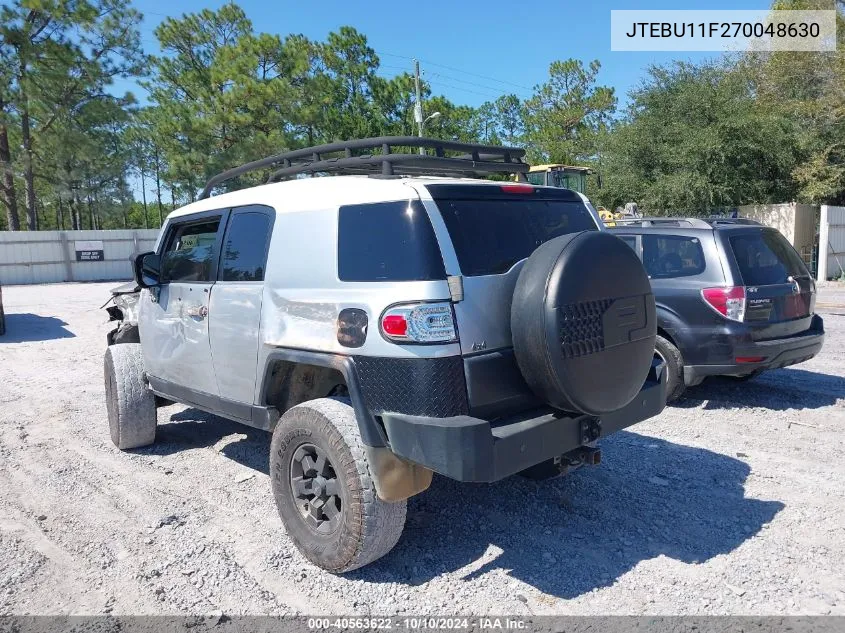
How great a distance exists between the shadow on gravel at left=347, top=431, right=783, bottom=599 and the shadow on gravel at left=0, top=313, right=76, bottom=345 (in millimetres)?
10062

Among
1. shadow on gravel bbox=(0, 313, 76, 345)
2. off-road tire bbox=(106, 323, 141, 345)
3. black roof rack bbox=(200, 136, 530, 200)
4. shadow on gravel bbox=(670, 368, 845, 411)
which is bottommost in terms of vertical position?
shadow on gravel bbox=(670, 368, 845, 411)

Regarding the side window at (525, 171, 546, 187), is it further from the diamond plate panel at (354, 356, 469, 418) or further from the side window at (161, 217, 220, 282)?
the diamond plate panel at (354, 356, 469, 418)

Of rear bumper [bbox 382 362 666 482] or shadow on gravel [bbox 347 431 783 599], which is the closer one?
rear bumper [bbox 382 362 666 482]

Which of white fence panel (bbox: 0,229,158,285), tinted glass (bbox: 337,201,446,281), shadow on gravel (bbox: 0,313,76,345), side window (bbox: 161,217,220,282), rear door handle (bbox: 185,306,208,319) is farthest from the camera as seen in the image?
white fence panel (bbox: 0,229,158,285)

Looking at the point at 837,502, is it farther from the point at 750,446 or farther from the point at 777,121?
the point at 777,121

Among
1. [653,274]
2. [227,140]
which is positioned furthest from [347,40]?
[653,274]

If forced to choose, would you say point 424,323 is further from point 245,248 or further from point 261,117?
point 261,117

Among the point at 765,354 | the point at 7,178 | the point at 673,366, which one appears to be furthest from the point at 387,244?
the point at 7,178

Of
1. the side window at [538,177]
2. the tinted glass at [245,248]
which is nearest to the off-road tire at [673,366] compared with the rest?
the tinted glass at [245,248]

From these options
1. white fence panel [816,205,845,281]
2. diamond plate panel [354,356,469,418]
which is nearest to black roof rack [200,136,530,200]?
diamond plate panel [354,356,469,418]

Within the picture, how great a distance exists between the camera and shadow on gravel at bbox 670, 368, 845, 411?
245 inches

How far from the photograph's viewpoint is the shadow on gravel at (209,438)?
511cm

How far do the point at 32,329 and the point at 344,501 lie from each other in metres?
12.0

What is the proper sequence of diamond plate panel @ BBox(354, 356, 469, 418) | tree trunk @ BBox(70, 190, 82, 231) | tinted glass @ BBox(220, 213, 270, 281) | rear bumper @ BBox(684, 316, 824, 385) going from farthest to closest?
tree trunk @ BBox(70, 190, 82, 231)
rear bumper @ BBox(684, 316, 824, 385)
tinted glass @ BBox(220, 213, 270, 281)
diamond plate panel @ BBox(354, 356, 469, 418)
